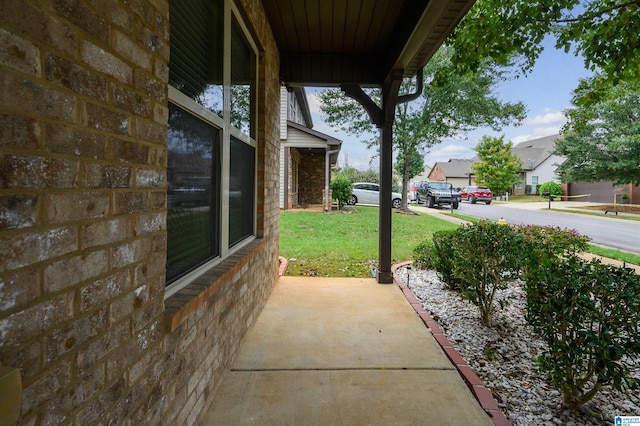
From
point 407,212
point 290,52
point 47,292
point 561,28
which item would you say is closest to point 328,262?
point 290,52

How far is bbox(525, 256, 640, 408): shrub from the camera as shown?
6.21 feet

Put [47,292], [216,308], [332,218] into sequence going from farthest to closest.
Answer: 1. [332,218]
2. [216,308]
3. [47,292]

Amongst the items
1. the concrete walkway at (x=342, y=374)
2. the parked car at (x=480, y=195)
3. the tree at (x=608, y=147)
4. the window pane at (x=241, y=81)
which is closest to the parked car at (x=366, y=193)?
the tree at (x=608, y=147)

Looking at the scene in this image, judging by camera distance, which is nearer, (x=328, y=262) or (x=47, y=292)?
(x=47, y=292)

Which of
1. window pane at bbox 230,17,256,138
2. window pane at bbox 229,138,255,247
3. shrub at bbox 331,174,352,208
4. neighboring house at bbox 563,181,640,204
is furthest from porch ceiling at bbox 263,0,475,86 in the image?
neighboring house at bbox 563,181,640,204

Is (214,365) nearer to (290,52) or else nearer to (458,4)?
(458,4)

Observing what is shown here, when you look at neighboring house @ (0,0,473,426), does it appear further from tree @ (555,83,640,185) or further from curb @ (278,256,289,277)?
tree @ (555,83,640,185)

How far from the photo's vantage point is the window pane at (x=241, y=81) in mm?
2748

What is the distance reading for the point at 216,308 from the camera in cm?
211

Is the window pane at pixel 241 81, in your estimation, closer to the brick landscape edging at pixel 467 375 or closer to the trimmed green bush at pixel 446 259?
the brick landscape edging at pixel 467 375

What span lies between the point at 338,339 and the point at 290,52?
3699 mm

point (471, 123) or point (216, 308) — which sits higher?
point (471, 123)

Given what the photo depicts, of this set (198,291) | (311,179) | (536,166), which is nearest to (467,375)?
(198,291)

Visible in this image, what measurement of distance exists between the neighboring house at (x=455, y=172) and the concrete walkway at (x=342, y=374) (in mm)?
48828
